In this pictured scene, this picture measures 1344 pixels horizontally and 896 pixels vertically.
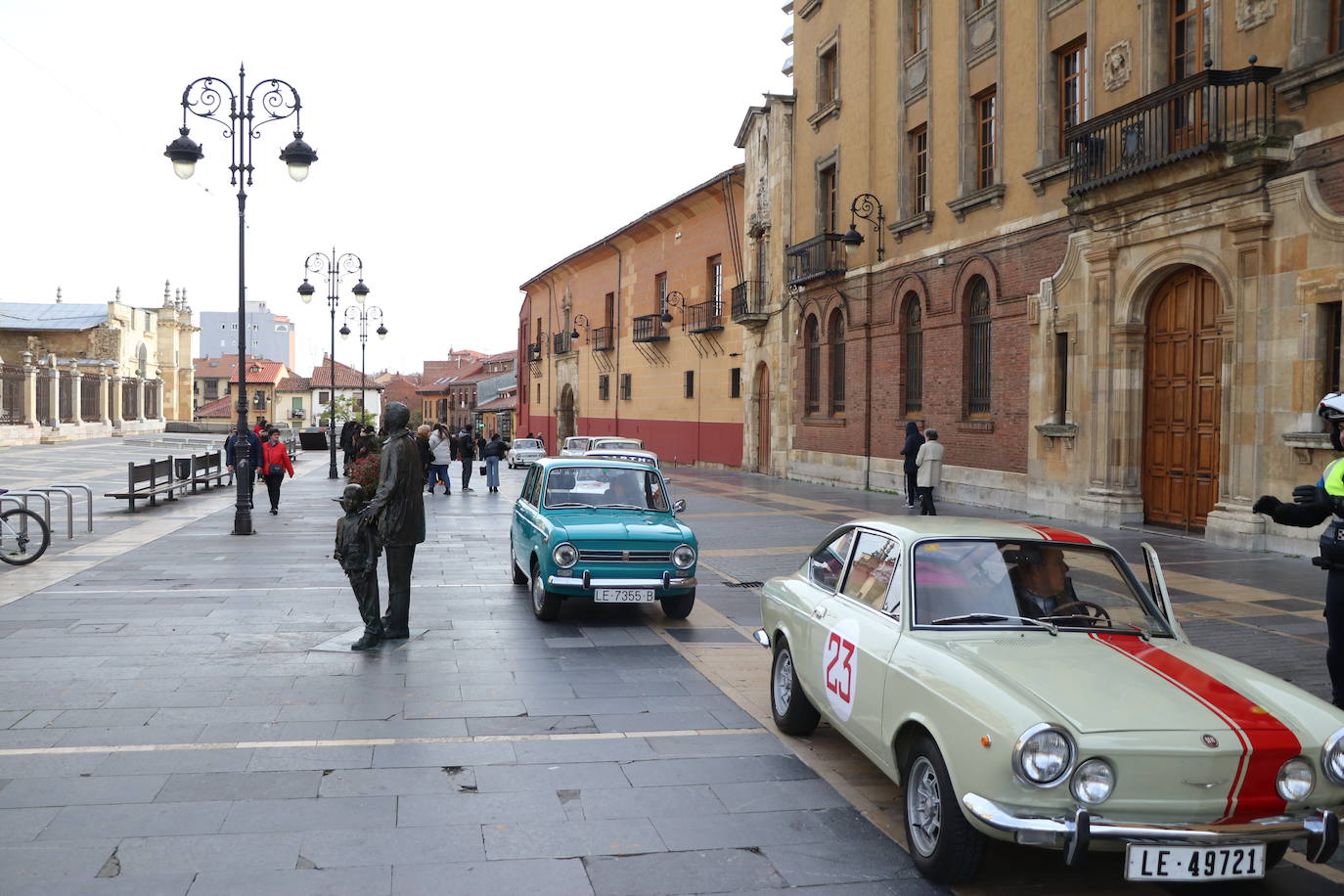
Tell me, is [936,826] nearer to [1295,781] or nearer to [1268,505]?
[1295,781]

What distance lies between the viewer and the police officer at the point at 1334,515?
5.71 m

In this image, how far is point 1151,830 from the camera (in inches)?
143

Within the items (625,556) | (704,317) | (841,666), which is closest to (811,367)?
Result: (704,317)

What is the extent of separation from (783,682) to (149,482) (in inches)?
700

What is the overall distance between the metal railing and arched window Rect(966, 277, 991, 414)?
15758mm

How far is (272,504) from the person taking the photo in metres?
20.1

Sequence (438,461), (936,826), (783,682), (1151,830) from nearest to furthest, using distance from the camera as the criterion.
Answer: (1151,830) → (936,826) → (783,682) → (438,461)

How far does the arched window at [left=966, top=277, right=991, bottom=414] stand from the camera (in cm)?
2108

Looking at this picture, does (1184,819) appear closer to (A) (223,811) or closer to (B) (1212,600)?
(A) (223,811)

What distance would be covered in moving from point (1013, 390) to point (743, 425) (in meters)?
15.7

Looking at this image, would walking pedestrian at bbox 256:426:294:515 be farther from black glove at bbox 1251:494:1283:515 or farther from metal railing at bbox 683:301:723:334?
metal railing at bbox 683:301:723:334

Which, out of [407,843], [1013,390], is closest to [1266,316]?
[1013,390]

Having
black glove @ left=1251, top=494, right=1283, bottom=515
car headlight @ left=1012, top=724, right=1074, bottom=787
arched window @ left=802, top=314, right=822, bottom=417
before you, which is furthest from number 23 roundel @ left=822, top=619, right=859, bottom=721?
arched window @ left=802, top=314, right=822, bottom=417

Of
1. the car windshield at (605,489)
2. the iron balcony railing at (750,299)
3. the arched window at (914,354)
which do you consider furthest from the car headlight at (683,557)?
the iron balcony railing at (750,299)
